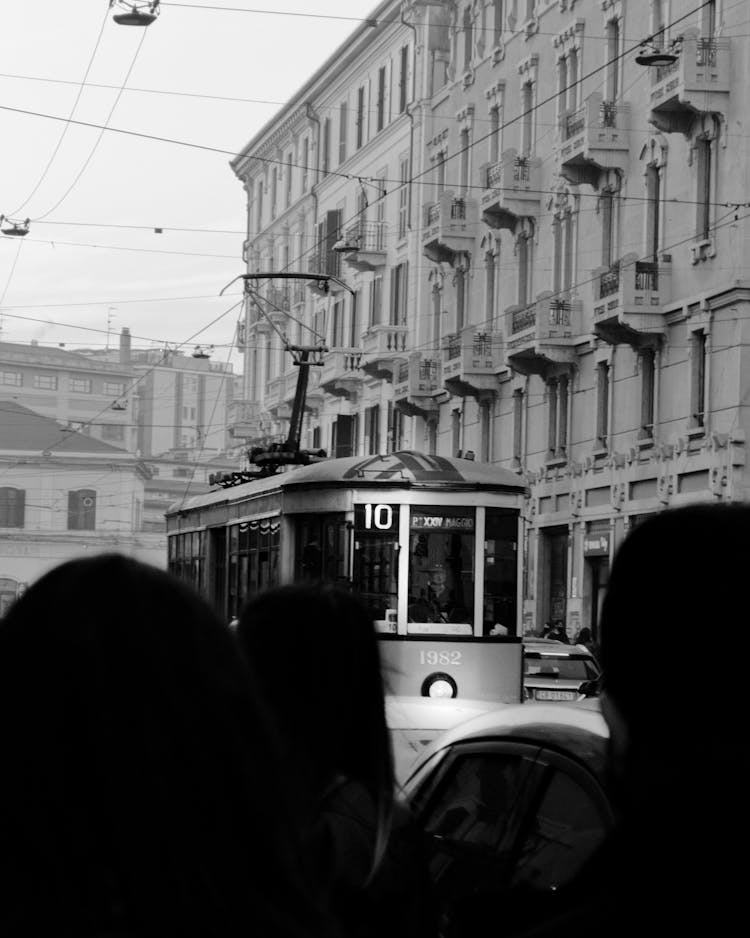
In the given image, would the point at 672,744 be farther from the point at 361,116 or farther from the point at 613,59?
the point at 361,116

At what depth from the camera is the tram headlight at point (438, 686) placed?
1852 cm

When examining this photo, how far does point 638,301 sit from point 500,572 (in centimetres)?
1335

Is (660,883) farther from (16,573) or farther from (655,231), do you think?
(16,573)

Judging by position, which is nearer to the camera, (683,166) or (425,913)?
(425,913)

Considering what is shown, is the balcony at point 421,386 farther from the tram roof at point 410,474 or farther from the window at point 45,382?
the window at point 45,382

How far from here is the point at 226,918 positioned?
179cm

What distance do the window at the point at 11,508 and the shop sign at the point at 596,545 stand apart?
71142mm

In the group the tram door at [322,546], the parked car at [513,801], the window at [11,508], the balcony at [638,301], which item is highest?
the balcony at [638,301]

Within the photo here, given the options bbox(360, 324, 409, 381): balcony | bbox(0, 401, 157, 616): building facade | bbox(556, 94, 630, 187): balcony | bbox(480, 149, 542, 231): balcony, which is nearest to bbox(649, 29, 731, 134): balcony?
bbox(556, 94, 630, 187): balcony

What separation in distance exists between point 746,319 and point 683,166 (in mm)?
3676

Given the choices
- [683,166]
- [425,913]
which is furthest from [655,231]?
[425,913]

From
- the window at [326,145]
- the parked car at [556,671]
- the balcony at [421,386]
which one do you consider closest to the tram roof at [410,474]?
the parked car at [556,671]

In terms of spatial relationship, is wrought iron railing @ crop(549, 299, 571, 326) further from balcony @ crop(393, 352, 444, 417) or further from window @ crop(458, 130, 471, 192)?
balcony @ crop(393, 352, 444, 417)

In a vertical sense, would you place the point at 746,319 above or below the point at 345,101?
below
